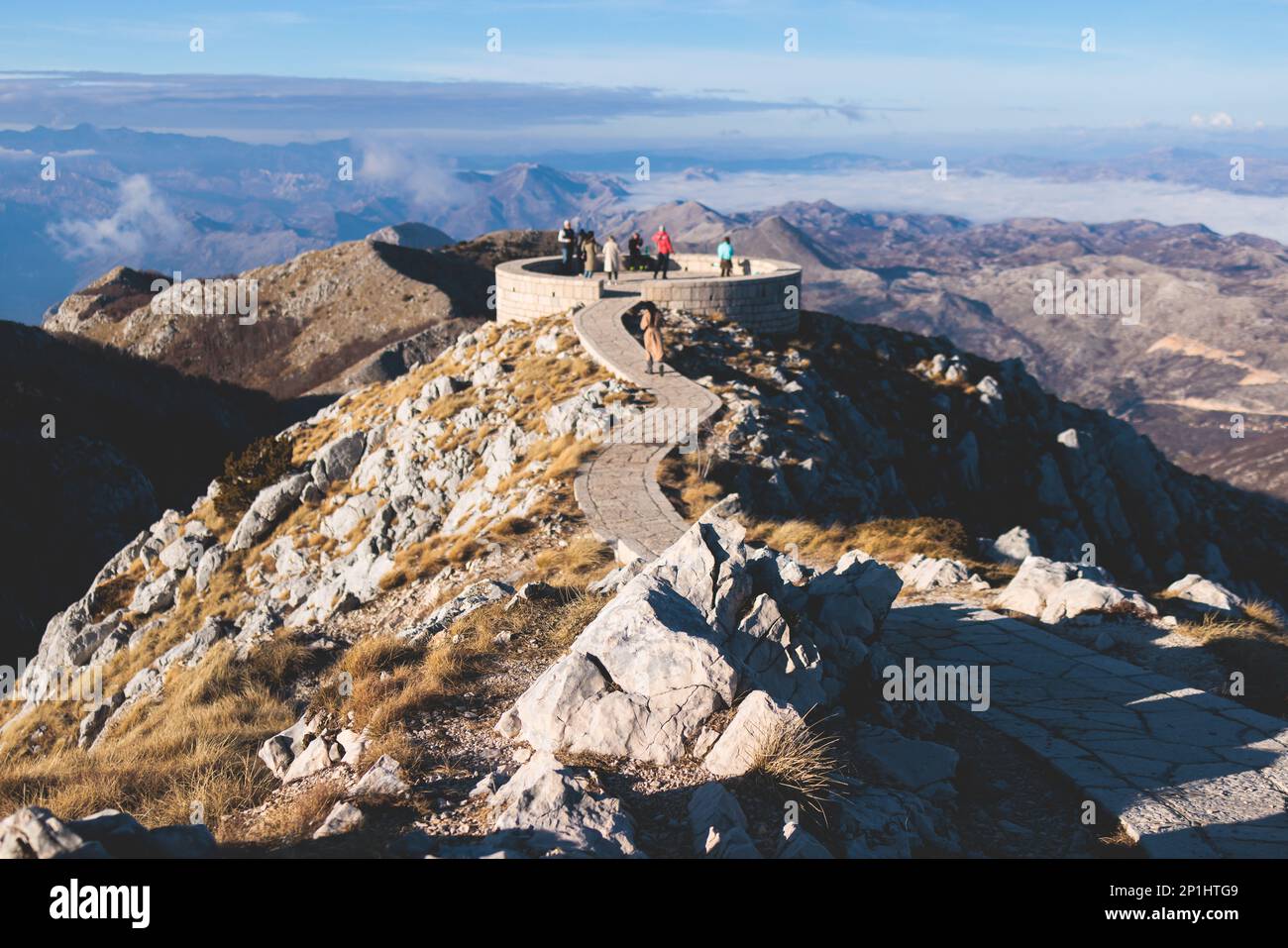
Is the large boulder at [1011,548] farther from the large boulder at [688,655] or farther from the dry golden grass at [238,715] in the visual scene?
the large boulder at [688,655]

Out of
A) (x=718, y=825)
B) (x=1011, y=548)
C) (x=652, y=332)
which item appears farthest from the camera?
(x=652, y=332)

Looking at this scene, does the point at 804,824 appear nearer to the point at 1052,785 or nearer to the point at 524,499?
the point at 1052,785

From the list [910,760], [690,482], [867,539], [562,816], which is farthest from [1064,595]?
[562,816]

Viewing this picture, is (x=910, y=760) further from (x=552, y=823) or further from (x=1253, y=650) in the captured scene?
(x=1253, y=650)

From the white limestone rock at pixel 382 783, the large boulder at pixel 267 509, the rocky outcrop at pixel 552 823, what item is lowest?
the large boulder at pixel 267 509

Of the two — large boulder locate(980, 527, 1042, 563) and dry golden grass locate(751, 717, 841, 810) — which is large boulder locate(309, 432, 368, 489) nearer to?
large boulder locate(980, 527, 1042, 563)

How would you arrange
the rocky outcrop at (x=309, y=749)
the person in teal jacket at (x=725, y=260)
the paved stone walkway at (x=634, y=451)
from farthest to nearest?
the person in teal jacket at (x=725, y=260) → the paved stone walkway at (x=634, y=451) → the rocky outcrop at (x=309, y=749)

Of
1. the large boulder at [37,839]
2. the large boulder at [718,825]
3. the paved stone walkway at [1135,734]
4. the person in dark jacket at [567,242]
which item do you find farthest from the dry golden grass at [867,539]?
the person in dark jacket at [567,242]
